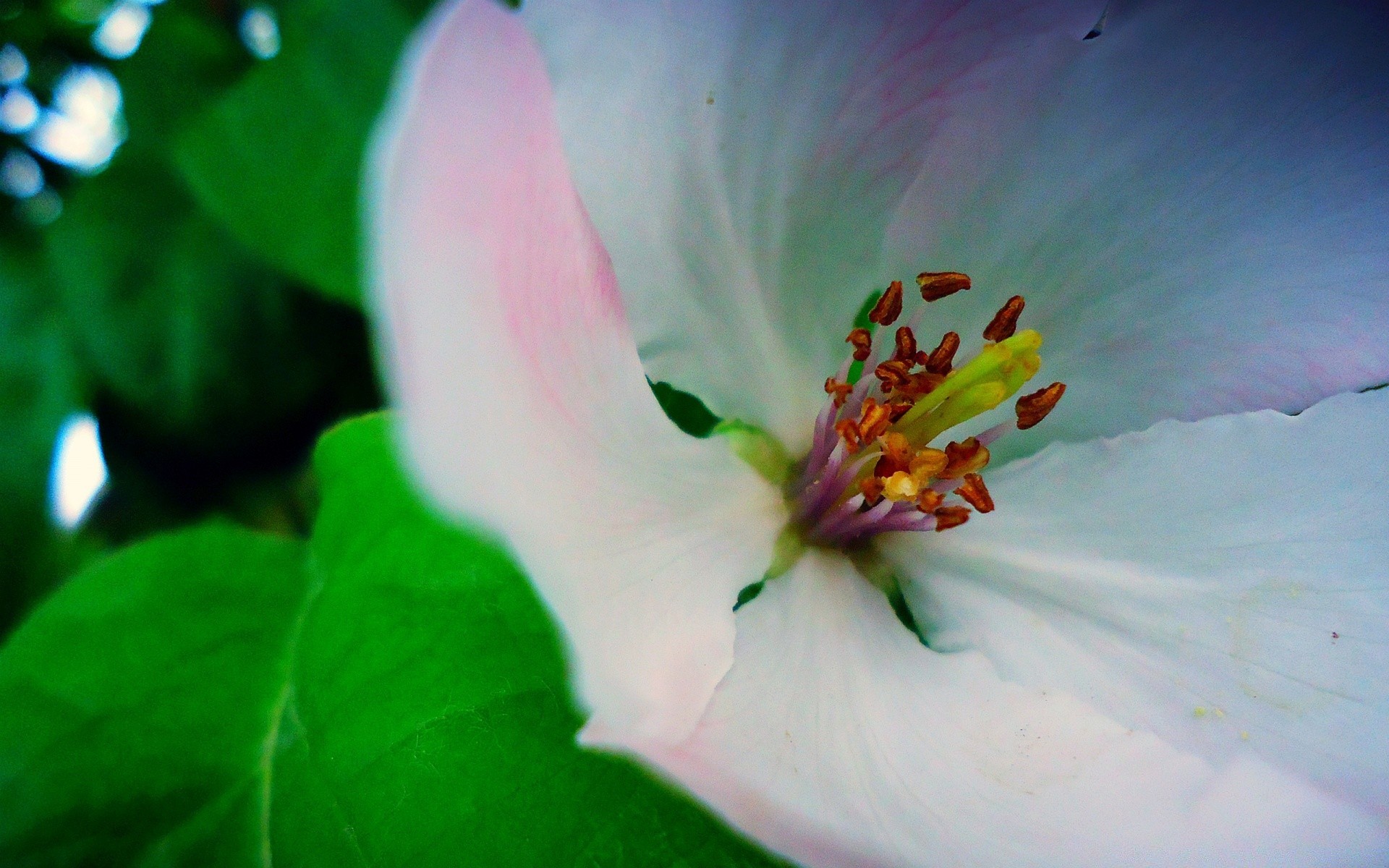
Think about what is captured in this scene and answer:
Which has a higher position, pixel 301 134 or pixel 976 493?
pixel 301 134

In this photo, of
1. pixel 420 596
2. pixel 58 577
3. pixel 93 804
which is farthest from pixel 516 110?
pixel 58 577

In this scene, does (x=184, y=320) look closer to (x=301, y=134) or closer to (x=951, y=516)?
(x=301, y=134)

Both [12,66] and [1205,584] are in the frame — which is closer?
[1205,584]

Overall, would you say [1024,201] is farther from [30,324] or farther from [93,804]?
[30,324]

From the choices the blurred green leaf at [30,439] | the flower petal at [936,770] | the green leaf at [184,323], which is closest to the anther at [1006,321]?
the flower petal at [936,770]

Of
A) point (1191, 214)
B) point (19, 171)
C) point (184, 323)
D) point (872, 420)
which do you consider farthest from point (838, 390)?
point (19, 171)

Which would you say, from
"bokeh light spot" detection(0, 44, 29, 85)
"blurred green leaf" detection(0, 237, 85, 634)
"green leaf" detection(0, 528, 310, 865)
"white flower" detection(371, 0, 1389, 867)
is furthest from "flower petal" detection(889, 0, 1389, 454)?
"bokeh light spot" detection(0, 44, 29, 85)
